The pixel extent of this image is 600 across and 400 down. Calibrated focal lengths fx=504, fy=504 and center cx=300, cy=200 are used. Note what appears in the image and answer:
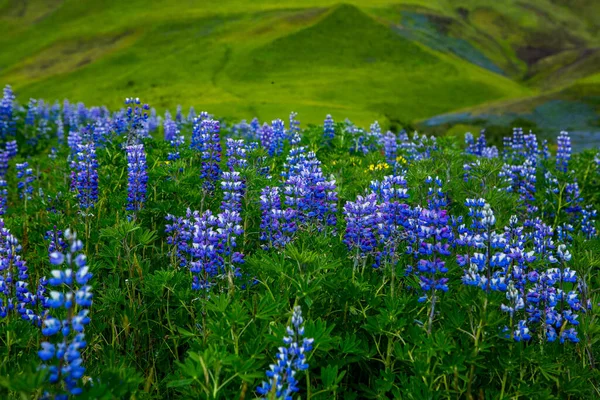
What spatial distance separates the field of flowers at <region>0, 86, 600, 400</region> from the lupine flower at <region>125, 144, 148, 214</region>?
20mm

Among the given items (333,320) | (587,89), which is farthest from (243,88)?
(333,320)

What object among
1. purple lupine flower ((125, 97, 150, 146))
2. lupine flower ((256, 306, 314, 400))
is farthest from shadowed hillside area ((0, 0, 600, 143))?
lupine flower ((256, 306, 314, 400))

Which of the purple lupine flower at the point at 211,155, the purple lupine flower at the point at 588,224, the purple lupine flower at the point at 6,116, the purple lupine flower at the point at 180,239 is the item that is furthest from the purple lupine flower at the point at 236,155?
the purple lupine flower at the point at 6,116

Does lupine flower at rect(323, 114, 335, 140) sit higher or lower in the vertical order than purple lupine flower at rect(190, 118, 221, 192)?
lower

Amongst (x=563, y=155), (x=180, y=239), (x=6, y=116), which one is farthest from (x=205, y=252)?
(x=6, y=116)

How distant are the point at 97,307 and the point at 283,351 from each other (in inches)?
76.0

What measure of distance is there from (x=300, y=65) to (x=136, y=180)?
1966 inches

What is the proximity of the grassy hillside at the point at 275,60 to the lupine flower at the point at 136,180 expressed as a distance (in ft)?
71.3

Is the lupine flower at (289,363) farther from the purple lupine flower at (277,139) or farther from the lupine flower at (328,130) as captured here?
the lupine flower at (328,130)

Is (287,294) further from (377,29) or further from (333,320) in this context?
(377,29)

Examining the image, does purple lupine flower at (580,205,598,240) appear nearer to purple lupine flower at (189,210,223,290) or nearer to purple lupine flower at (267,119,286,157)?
purple lupine flower at (189,210,223,290)

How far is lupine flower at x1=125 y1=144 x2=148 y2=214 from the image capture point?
501cm

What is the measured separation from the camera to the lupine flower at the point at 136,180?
501 cm

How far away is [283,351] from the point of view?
2500 millimetres
